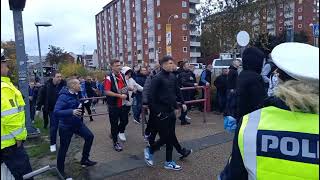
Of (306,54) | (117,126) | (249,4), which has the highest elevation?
(249,4)

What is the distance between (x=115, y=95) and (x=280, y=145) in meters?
5.16

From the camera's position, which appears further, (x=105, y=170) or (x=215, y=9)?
(x=215, y=9)

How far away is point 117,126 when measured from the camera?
671cm

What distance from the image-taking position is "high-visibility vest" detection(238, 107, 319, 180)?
4.69ft

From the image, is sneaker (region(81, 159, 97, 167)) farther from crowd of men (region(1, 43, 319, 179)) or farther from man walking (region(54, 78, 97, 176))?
man walking (region(54, 78, 97, 176))

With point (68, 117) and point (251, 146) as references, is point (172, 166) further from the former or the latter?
point (251, 146)

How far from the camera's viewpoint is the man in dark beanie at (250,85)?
418 centimetres

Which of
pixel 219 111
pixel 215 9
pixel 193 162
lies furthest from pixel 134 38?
pixel 193 162

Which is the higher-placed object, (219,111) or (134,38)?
(134,38)

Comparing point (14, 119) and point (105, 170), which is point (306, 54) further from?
point (105, 170)

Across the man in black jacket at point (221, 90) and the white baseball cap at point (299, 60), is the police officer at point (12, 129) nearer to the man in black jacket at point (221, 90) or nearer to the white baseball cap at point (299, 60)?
the white baseball cap at point (299, 60)

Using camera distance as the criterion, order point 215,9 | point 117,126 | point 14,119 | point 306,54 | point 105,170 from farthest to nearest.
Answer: point 215,9, point 117,126, point 105,170, point 14,119, point 306,54

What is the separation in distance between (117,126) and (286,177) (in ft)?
17.8

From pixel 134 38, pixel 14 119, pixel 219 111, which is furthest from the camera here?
pixel 134 38
